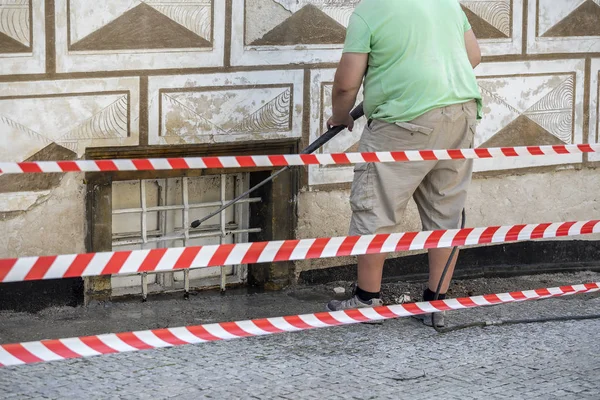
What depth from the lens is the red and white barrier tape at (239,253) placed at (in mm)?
4300

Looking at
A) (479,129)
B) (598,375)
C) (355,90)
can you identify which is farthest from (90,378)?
(479,129)

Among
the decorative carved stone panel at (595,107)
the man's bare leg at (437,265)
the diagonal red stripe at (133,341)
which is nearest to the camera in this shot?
the diagonal red stripe at (133,341)

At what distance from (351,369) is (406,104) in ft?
4.43

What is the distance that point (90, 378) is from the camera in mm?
5137

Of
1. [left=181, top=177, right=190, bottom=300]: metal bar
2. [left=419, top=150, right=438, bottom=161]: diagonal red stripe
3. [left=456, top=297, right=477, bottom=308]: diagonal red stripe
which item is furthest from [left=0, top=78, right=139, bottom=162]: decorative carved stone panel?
[left=456, top=297, right=477, bottom=308]: diagonal red stripe

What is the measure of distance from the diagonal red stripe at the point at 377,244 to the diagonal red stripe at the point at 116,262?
3.86 feet

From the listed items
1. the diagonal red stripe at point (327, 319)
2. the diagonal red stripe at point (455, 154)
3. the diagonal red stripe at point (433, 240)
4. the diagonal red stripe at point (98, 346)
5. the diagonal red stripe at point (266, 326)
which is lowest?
the diagonal red stripe at point (327, 319)

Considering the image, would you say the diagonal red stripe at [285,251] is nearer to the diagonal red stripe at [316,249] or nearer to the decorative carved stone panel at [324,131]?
the diagonal red stripe at [316,249]

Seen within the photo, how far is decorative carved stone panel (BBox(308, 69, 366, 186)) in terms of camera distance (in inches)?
274

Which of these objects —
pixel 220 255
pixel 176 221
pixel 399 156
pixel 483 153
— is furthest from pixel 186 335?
pixel 176 221

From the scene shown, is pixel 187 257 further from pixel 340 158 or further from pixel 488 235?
pixel 488 235

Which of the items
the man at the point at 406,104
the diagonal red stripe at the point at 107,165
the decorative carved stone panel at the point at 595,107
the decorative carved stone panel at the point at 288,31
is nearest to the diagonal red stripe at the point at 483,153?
the man at the point at 406,104

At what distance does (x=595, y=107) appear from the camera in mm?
7977

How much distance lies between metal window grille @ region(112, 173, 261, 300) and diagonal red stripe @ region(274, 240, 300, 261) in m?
1.92
